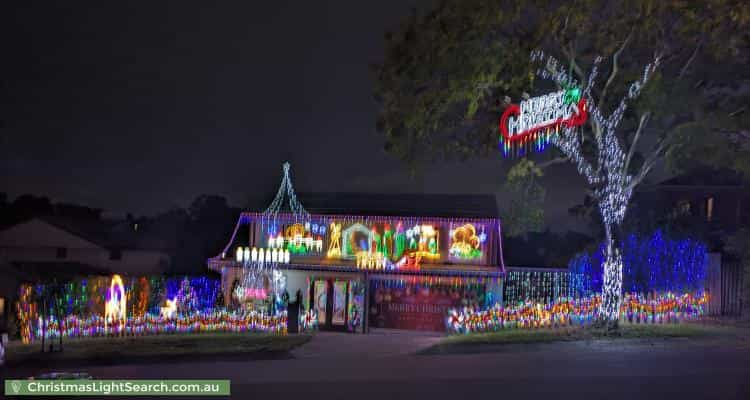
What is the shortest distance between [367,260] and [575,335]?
31.0ft

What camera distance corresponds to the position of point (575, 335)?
1655cm

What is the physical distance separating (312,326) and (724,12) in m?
14.7

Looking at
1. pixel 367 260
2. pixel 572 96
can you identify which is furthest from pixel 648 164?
pixel 367 260

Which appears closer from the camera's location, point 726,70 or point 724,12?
point 724,12

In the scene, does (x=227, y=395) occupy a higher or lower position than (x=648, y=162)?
lower

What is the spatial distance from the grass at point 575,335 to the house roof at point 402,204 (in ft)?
26.1

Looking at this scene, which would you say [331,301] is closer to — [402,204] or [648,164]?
[402,204]

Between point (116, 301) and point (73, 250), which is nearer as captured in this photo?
point (116, 301)

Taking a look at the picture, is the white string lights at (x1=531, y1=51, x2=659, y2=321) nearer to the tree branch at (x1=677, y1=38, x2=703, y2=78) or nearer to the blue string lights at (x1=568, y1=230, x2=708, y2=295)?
the tree branch at (x1=677, y1=38, x2=703, y2=78)

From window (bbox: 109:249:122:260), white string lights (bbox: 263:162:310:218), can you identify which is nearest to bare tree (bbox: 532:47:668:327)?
white string lights (bbox: 263:162:310:218)

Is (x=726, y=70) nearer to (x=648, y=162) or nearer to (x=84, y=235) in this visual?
(x=648, y=162)

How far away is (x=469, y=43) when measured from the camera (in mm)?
15367

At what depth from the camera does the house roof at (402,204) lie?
1001 inches

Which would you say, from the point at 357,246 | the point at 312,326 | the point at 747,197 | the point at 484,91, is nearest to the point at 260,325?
the point at 312,326
